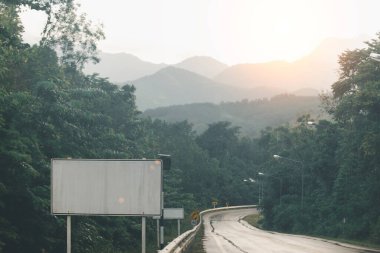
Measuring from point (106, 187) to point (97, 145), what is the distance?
85.3 feet

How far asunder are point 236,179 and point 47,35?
89.8 meters

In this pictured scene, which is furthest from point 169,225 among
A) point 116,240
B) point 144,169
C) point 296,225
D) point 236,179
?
point 236,179

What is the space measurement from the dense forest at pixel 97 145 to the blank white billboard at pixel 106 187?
218 inches

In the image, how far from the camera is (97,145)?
140 feet

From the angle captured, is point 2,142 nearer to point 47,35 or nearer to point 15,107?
point 15,107

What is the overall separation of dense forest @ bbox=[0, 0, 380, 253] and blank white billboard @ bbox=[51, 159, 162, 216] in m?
5.54

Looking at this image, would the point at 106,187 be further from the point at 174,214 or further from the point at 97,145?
the point at 97,145

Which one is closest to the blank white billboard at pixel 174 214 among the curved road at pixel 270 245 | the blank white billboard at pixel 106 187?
the curved road at pixel 270 245

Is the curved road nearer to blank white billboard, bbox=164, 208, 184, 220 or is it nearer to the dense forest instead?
blank white billboard, bbox=164, 208, 184, 220

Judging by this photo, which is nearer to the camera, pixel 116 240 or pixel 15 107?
pixel 15 107

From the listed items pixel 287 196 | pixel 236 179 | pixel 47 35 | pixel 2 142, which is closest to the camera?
pixel 2 142

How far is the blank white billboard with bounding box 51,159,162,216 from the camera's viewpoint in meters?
17.0

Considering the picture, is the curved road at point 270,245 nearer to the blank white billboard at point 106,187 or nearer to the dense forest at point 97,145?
the dense forest at point 97,145

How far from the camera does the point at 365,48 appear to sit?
177 ft
